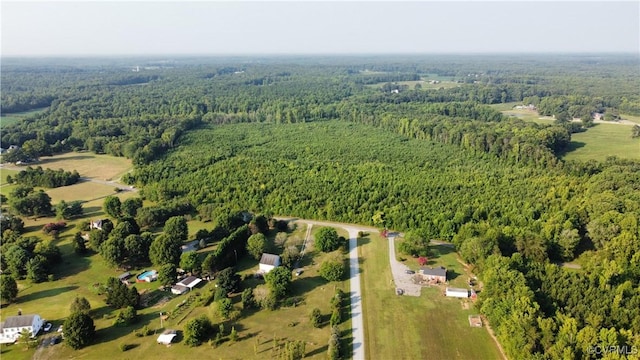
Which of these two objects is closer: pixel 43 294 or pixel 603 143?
pixel 43 294

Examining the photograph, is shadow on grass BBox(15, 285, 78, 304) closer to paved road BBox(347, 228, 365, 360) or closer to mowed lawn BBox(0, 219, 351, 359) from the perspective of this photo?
mowed lawn BBox(0, 219, 351, 359)

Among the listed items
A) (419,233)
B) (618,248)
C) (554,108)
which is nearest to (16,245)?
(419,233)

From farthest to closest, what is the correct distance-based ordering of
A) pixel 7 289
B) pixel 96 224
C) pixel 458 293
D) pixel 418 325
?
pixel 96 224 < pixel 458 293 < pixel 7 289 < pixel 418 325

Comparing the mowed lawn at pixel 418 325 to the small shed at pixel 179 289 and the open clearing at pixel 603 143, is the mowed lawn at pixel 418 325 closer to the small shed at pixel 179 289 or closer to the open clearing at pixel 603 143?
the small shed at pixel 179 289

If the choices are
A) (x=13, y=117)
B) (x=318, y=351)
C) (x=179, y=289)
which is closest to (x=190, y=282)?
(x=179, y=289)

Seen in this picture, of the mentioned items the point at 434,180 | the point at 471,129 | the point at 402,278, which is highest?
the point at 471,129

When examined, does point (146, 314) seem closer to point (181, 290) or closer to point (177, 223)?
point (181, 290)

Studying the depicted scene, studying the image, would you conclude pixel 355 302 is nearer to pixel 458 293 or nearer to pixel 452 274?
pixel 458 293
